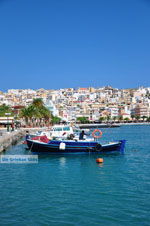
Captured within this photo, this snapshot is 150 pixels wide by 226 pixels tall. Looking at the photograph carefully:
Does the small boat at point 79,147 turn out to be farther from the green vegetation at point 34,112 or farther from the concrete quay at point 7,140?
the green vegetation at point 34,112

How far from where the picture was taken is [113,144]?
84.8ft

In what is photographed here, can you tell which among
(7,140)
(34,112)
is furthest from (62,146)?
(34,112)

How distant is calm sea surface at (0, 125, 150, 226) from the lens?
10492 mm

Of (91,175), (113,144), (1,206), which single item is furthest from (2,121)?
(1,206)

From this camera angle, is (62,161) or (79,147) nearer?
(62,161)

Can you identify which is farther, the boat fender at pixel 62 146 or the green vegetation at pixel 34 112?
the green vegetation at pixel 34 112

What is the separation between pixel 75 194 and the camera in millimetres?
13273

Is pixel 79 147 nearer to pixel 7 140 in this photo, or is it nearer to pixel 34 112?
pixel 7 140

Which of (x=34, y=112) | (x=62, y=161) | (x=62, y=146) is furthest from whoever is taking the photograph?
(x=34, y=112)

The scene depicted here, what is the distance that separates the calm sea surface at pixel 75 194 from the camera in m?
10.5

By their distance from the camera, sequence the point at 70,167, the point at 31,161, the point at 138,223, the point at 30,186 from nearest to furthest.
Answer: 1. the point at 138,223
2. the point at 30,186
3. the point at 70,167
4. the point at 31,161

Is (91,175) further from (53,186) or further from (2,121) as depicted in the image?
(2,121)

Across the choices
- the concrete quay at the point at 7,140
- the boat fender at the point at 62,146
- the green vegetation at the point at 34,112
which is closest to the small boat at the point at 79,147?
the boat fender at the point at 62,146

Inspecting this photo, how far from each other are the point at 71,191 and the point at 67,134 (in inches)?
658
